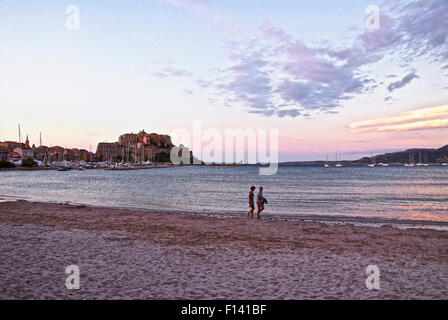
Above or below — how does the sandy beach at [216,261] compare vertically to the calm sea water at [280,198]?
above

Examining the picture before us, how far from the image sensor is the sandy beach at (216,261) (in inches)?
294

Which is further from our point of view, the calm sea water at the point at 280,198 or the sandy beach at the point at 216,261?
the calm sea water at the point at 280,198

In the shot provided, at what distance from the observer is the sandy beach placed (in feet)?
24.5

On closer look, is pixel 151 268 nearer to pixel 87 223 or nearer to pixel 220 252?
pixel 220 252

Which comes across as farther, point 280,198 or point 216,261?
point 280,198

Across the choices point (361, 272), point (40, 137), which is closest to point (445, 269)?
point (361, 272)

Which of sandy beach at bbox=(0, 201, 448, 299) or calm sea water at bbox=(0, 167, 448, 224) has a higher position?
sandy beach at bbox=(0, 201, 448, 299)

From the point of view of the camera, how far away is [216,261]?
10164 mm

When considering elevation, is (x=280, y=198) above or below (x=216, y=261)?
below

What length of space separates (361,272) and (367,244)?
473 centimetres

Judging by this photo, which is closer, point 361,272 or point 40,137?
point 361,272

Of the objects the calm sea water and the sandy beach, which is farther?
the calm sea water

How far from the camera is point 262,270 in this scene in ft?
30.2

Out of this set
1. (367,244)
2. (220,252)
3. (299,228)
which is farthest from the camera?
(299,228)
